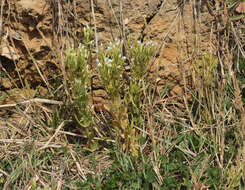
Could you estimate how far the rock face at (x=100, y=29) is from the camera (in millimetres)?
2607

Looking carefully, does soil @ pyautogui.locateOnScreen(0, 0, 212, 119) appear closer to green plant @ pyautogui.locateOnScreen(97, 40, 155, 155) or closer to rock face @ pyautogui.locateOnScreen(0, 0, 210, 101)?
rock face @ pyautogui.locateOnScreen(0, 0, 210, 101)

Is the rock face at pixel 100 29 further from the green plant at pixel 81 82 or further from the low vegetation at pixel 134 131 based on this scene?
the green plant at pixel 81 82

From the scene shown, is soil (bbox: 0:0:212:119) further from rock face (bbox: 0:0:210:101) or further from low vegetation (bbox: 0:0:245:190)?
low vegetation (bbox: 0:0:245:190)

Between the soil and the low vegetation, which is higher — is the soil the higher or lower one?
the higher one

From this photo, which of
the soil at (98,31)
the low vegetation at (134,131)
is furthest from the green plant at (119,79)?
the soil at (98,31)

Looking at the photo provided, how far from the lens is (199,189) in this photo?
1.97m

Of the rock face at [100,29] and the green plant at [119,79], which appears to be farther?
the rock face at [100,29]

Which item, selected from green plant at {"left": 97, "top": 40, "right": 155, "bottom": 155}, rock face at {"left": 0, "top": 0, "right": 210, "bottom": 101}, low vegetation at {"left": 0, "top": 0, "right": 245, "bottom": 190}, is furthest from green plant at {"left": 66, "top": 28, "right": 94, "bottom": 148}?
rock face at {"left": 0, "top": 0, "right": 210, "bottom": 101}

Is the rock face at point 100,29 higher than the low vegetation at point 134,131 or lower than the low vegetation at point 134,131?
higher

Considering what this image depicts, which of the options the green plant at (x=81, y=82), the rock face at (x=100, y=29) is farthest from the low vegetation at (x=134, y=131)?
the rock face at (x=100, y=29)

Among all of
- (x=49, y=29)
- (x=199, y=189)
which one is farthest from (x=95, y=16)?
(x=199, y=189)

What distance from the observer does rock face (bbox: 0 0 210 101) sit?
2.61m

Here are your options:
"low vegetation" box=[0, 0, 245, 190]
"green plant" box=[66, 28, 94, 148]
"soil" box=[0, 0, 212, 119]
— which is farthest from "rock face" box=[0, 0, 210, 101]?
"green plant" box=[66, 28, 94, 148]

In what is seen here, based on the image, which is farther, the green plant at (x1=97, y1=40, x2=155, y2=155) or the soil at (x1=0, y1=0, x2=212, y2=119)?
the soil at (x1=0, y1=0, x2=212, y2=119)
